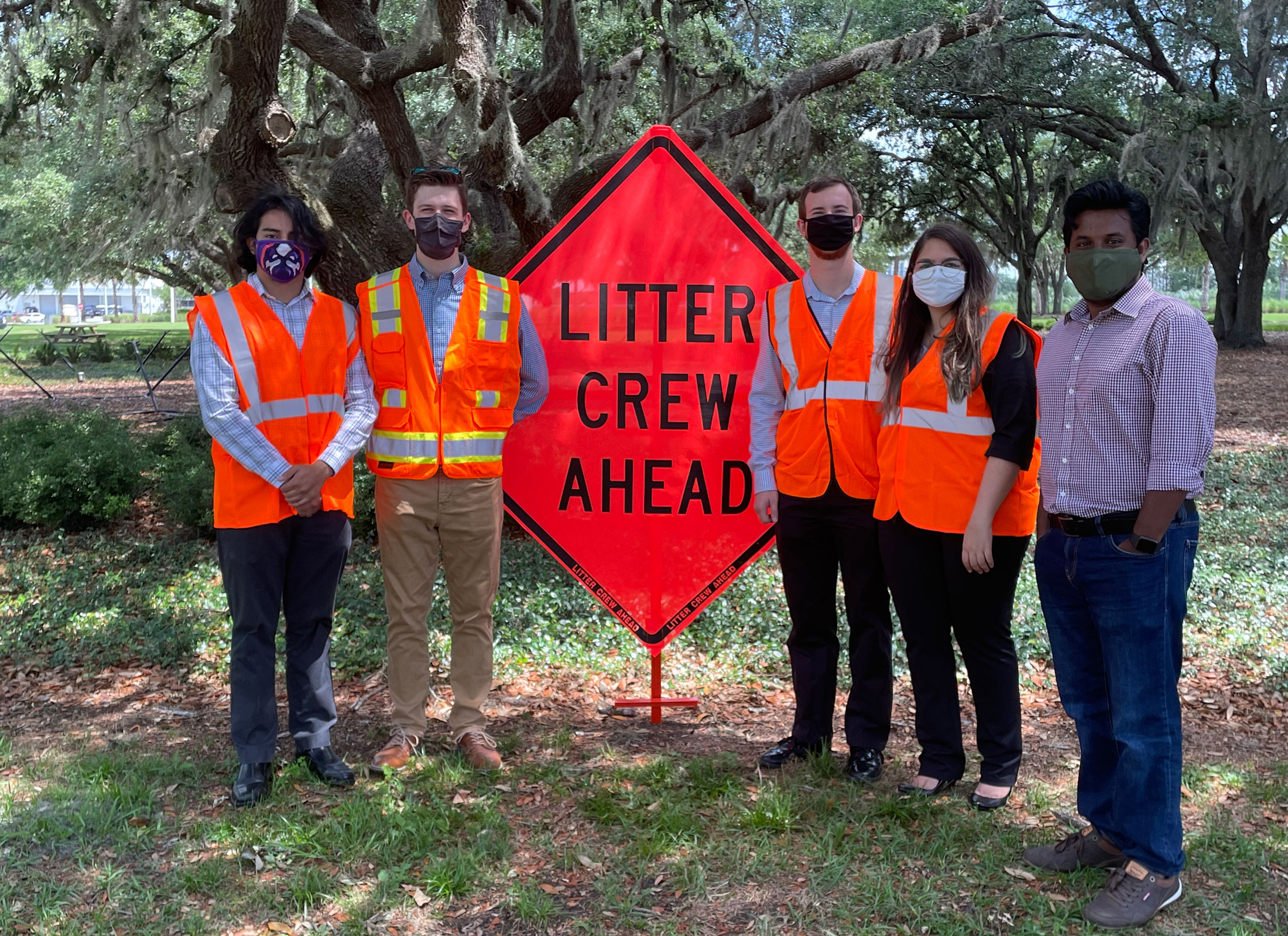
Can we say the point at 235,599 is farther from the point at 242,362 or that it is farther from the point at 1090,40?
the point at 1090,40

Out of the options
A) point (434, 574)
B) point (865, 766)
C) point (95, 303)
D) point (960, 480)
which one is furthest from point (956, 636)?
point (95, 303)

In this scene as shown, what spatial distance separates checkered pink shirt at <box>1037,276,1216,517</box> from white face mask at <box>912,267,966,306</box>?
412 millimetres

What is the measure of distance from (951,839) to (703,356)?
7.27ft

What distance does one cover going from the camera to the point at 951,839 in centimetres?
374

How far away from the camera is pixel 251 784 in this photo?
13.3 ft

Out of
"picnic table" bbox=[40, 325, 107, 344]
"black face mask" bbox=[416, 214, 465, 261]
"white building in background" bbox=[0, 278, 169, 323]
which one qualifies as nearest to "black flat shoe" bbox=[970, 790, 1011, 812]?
"black face mask" bbox=[416, 214, 465, 261]

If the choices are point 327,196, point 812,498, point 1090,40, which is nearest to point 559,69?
point 327,196

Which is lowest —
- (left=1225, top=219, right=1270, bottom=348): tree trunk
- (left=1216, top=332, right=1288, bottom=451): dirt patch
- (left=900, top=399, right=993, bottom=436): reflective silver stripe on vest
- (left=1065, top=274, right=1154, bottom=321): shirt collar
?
(left=1216, top=332, right=1288, bottom=451): dirt patch

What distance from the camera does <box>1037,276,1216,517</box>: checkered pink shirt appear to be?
298 cm

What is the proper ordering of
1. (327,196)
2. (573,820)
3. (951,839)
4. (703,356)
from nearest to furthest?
(951,839) < (573,820) < (703,356) < (327,196)

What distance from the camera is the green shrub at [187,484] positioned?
802 cm

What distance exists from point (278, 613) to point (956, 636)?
2461mm

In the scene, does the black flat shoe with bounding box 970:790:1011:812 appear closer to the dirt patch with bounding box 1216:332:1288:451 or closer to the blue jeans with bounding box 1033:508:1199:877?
the blue jeans with bounding box 1033:508:1199:877

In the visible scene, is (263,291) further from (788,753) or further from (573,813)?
(788,753)
